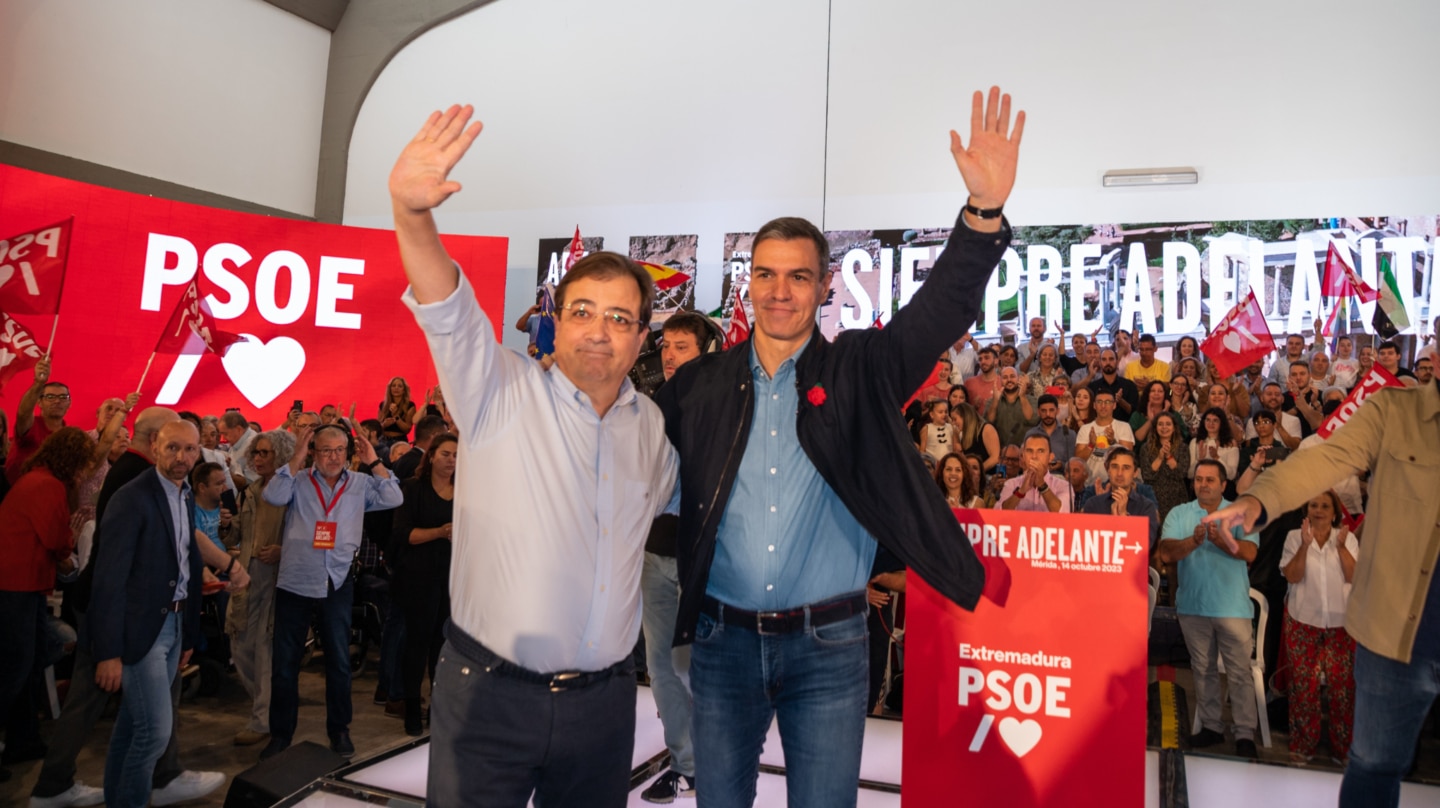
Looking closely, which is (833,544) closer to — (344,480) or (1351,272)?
(344,480)

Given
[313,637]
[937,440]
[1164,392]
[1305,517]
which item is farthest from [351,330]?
[1305,517]

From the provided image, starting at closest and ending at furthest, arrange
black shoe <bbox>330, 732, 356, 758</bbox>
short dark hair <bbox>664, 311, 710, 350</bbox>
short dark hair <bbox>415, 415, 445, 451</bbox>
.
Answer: short dark hair <bbox>664, 311, 710, 350</bbox> → black shoe <bbox>330, 732, 356, 758</bbox> → short dark hair <bbox>415, 415, 445, 451</bbox>

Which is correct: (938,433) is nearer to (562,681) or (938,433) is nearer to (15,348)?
(562,681)

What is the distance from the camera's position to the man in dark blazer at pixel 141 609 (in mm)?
4137

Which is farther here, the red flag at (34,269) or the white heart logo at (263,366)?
the white heart logo at (263,366)

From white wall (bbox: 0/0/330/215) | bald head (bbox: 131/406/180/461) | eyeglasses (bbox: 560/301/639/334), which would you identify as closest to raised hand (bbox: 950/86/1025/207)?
eyeglasses (bbox: 560/301/639/334)

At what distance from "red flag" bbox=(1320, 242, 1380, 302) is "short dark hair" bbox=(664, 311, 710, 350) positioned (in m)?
8.95

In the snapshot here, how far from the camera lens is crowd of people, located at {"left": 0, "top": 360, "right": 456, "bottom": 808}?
4281 millimetres

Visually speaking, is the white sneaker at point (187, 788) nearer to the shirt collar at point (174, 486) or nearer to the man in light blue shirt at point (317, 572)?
the man in light blue shirt at point (317, 572)

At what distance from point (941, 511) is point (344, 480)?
463 centimetres

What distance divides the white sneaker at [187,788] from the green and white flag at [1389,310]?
36.8 ft

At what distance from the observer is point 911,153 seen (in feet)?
41.8

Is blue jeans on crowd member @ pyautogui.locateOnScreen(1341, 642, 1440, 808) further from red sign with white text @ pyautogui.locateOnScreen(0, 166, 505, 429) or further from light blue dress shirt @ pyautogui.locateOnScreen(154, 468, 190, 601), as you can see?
red sign with white text @ pyautogui.locateOnScreen(0, 166, 505, 429)

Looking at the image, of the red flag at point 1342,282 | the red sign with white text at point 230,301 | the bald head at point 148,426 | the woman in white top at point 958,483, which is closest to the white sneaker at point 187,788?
the bald head at point 148,426
